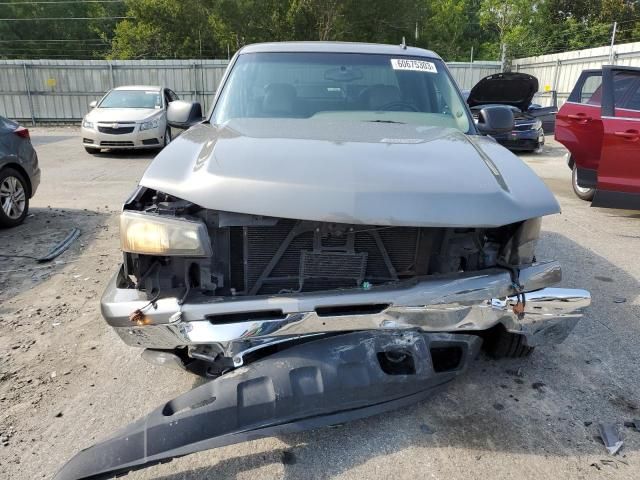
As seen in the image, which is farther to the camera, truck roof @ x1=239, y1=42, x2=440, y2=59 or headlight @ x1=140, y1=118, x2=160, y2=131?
headlight @ x1=140, y1=118, x2=160, y2=131

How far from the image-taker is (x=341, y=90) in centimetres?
375

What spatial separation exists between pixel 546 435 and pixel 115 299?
2160mm

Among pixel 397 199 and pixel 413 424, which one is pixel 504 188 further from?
pixel 413 424

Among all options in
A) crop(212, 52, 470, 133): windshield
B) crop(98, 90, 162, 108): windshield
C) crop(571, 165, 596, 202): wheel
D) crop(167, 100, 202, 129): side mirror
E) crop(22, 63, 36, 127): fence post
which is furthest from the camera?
crop(22, 63, 36, 127): fence post

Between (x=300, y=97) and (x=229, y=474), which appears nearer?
(x=229, y=474)

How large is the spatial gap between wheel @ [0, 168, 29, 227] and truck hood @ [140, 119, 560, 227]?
161 inches

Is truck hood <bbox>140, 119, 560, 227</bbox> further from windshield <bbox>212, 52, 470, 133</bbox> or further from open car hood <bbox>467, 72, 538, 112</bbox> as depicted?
open car hood <bbox>467, 72, 538, 112</bbox>

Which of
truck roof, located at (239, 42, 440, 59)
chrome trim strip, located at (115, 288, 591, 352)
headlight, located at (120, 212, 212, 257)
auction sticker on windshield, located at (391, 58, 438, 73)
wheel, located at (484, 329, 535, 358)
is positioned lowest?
wheel, located at (484, 329, 535, 358)

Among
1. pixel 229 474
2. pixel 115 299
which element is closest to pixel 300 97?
pixel 115 299

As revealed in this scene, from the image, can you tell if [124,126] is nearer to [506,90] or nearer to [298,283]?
[506,90]

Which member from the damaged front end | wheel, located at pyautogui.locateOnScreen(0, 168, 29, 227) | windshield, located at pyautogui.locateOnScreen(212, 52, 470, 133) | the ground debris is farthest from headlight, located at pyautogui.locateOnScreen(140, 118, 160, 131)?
the ground debris

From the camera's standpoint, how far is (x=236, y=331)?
7.46 ft

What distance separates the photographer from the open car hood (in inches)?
397

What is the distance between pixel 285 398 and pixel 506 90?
9.64m
